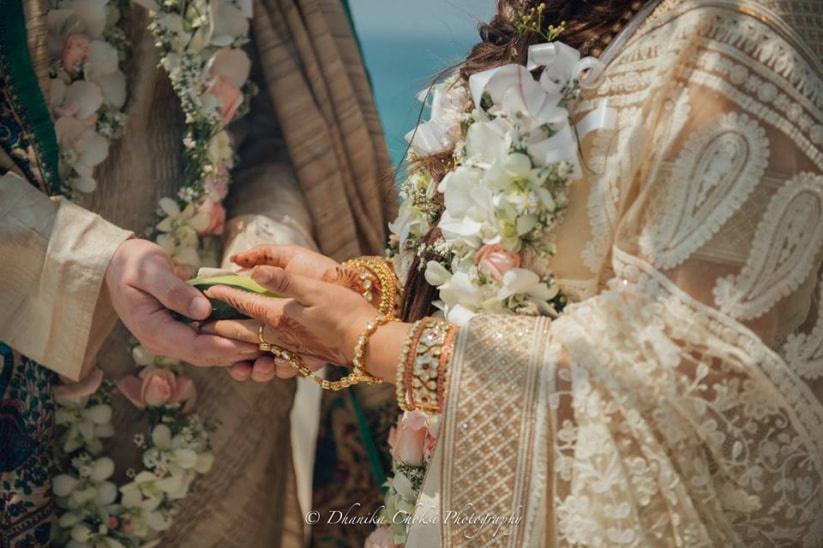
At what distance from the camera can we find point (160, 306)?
185 centimetres

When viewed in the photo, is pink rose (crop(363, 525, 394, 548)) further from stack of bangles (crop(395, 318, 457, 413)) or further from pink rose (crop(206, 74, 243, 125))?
pink rose (crop(206, 74, 243, 125))

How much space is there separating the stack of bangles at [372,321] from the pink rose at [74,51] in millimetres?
684

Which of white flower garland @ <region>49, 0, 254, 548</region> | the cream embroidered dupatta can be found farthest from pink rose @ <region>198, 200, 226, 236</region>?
the cream embroidered dupatta

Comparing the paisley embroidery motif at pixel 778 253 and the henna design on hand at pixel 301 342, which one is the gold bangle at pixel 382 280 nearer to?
the henna design on hand at pixel 301 342

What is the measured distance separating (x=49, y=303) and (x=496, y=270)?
93 cm

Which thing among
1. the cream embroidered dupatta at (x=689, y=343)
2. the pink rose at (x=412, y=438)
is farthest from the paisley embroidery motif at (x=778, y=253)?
the pink rose at (x=412, y=438)

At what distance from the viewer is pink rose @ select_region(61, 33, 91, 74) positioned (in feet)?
6.47

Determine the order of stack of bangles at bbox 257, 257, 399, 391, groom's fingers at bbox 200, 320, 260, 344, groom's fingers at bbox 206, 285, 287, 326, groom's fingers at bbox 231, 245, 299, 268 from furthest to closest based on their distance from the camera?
groom's fingers at bbox 231, 245, 299, 268 < groom's fingers at bbox 200, 320, 260, 344 < groom's fingers at bbox 206, 285, 287, 326 < stack of bangles at bbox 257, 257, 399, 391

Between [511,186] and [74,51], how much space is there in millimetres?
1006

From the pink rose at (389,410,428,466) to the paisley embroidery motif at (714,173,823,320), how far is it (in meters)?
0.60

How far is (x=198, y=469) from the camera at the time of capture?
7.07 ft

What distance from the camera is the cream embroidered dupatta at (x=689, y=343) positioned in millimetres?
1216

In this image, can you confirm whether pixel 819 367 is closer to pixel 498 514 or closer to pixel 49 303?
pixel 498 514

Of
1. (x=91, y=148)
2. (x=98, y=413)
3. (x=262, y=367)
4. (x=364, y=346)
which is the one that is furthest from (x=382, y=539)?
(x=91, y=148)
